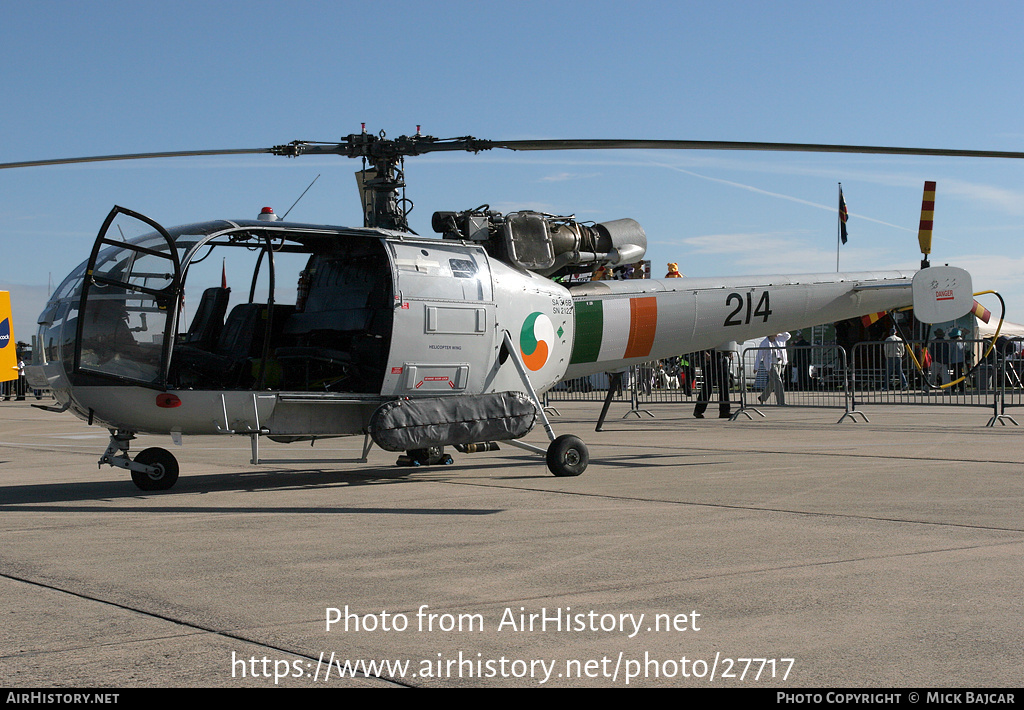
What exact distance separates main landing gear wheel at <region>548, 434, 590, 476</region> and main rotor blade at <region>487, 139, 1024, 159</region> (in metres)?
2.72

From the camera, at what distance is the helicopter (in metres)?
8.05

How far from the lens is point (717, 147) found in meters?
8.91

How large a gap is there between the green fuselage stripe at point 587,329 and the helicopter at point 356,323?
0.01 meters

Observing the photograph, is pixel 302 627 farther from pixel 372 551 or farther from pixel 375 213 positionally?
pixel 375 213

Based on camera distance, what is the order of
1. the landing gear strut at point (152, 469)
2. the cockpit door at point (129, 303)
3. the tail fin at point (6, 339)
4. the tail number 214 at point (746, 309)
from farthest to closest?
the tail fin at point (6, 339)
the tail number 214 at point (746, 309)
the landing gear strut at point (152, 469)
the cockpit door at point (129, 303)

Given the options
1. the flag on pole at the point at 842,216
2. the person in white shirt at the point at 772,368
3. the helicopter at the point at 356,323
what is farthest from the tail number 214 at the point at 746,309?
the flag on pole at the point at 842,216

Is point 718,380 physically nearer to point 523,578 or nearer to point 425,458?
point 425,458

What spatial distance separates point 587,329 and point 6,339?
61.2 feet

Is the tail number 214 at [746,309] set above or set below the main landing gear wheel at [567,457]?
above

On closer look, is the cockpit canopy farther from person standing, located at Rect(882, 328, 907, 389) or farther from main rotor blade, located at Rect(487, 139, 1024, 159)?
person standing, located at Rect(882, 328, 907, 389)

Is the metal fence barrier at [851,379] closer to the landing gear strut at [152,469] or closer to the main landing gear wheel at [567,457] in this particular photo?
the main landing gear wheel at [567,457]

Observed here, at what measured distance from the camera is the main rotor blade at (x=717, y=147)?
8602 mm

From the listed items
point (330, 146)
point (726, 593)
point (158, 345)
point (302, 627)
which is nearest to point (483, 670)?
point (302, 627)

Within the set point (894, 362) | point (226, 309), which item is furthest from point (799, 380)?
point (226, 309)
